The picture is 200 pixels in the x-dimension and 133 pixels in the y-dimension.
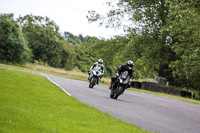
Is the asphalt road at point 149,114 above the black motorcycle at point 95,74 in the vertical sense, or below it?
below

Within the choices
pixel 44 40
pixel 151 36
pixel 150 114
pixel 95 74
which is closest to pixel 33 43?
pixel 44 40

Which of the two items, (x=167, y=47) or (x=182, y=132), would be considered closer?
(x=182, y=132)

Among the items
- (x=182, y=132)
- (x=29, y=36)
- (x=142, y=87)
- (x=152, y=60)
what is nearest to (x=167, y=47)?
(x=152, y=60)

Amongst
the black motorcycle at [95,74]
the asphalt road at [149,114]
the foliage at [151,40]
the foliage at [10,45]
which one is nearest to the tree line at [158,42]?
the foliage at [151,40]

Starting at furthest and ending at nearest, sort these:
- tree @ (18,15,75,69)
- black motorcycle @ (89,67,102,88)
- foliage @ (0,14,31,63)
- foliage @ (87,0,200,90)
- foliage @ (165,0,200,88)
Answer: tree @ (18,15,75,69) → foliage @ (0,14,31,63) → foliage @ (87,0,200,90) → foliage @ (165,0,200,88) → black motorcycle @ (89,67,102,88)

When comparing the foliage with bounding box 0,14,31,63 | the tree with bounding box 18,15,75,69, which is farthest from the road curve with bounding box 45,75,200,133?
the tree with bounding box 18,15,75,69

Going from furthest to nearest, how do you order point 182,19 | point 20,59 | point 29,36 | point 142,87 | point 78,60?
1. point 78,60
2. point 29,36
3. point 20,59
4. point 142,87
5. point 182,19

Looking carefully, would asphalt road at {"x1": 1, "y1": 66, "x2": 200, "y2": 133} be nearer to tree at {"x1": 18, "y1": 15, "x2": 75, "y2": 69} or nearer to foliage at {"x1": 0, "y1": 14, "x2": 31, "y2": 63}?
foliage at {"x1": 0, "y1": 14, "x2": 31, "y2": 63}

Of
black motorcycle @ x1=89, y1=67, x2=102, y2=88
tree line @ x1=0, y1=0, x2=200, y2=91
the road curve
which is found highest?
tree line @ x1=0, y1=0, x2=200, y2=91

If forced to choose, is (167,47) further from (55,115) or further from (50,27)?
(50,27)

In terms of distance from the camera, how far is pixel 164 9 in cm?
Answer: 4309

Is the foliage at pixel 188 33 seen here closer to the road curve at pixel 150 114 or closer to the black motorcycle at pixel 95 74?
the black motorcycle at pixel 95 74

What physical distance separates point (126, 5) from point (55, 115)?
3943 centimetres

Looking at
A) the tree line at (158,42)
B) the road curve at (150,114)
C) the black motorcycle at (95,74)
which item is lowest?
the road curve at (150,114)
